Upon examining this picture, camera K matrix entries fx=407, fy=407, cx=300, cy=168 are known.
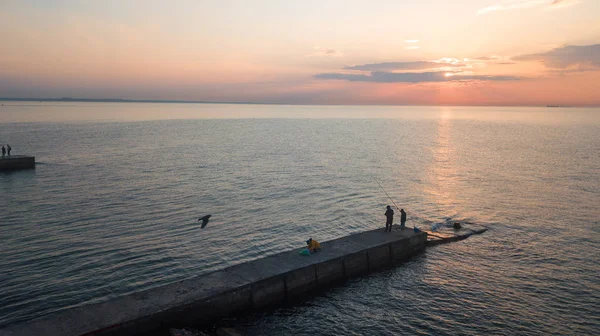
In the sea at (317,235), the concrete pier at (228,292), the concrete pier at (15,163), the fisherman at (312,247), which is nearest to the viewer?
the concrete pier at (228,292)

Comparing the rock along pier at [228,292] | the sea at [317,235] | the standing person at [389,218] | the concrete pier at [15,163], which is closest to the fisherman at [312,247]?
the rock along pier at [228,292]

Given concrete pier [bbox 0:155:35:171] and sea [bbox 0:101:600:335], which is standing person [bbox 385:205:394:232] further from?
concrete pier [bbox 0:155:35:171]

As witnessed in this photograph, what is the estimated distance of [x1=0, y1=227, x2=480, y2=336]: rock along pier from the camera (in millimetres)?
15008

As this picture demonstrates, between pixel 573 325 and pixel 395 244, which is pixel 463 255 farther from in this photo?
pixel 573 325

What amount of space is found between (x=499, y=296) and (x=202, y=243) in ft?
57.6

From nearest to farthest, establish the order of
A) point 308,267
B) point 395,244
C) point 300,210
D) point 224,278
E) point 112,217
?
point 224,278 < point 308,267 < point 395,244 < point 112,217 < point 300,210

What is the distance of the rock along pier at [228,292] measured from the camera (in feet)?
49.2

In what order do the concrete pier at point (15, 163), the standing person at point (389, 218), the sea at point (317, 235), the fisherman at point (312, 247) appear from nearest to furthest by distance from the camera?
the sea at point (317, 235) < the fisherman at point (312, 247) < the standing person at point (389, 218) < the concrete pier at point (15, 163)

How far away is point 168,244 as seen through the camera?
26031 mm

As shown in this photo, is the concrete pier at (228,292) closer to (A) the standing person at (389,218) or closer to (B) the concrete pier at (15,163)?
(A) the standing person at (389,218)

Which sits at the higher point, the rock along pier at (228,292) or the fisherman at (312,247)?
the fisherman at (312,247)

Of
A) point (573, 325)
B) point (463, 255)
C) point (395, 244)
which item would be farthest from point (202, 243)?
point (573, 325)

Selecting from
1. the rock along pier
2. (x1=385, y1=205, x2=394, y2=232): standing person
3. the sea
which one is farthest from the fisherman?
(x1=385, y1=205, x2=394, y2=232): standing person

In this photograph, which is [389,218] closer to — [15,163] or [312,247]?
[312,247]
